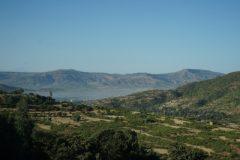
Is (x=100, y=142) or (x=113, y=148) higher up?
(x=100, y=142)

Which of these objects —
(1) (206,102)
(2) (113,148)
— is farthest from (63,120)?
(1) (206,102)

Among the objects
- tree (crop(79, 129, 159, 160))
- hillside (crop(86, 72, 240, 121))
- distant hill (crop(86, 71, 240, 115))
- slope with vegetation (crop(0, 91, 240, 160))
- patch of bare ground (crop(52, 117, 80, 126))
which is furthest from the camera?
hillside (crop(86, 72, 240, 121))

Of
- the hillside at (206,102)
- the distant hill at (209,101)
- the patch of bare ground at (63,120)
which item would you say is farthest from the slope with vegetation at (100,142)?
the distant hill at (209,101)

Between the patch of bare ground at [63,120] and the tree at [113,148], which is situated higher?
the tree at [113,148]

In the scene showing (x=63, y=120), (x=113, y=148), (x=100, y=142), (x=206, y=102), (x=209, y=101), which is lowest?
(x=63, y=120)

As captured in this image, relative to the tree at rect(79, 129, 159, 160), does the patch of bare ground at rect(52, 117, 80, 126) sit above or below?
below

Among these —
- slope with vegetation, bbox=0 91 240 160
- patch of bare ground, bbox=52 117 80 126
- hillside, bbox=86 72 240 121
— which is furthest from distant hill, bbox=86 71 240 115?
patch of bare ground, bbox=52 117 80 126

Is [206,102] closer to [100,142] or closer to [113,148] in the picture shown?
[100,142]

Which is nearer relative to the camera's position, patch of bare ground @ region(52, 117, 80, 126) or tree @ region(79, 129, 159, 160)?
tree @ region(79, 129, 159, 160)

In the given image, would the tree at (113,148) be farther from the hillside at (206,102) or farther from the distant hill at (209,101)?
the distant hill at (209,101)

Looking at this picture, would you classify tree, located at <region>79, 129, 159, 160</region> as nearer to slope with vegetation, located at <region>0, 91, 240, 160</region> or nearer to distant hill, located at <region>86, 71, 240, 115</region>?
slope with vegetation, located at <region>0, 91, 240, 160</region>

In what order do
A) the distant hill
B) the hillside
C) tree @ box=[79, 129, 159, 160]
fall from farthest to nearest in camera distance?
the hillside → the distant hill → tree @ box=[79, 129, 159, 160]

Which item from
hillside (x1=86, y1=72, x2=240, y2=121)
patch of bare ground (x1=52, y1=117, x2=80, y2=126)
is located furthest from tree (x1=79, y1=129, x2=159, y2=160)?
hillside (x1=86, y1=72, x2=240, y2=121)

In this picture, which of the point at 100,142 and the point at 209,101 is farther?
the point at 209,101
